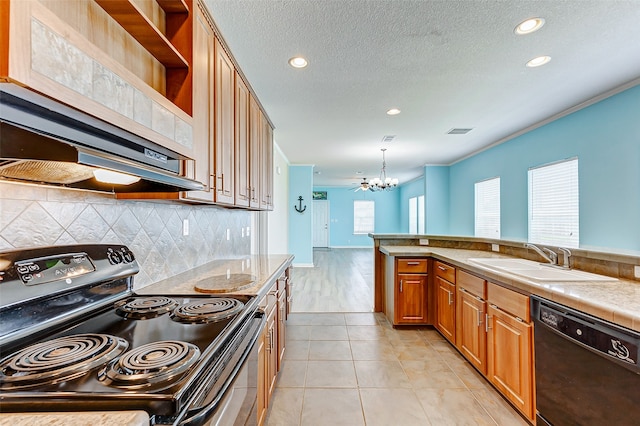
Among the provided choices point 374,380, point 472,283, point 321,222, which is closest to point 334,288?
point 374,380

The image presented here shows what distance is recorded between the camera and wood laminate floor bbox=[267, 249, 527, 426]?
1915mm

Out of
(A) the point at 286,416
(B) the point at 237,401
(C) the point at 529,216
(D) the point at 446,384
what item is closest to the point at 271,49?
(B) the point at 237,401

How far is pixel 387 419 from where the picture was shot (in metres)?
1.88

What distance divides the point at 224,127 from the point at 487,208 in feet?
17.3

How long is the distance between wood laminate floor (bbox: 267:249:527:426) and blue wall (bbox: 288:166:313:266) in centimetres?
350

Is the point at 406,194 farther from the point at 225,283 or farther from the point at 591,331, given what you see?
the point at 225,283

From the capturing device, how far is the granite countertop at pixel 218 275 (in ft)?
5.21

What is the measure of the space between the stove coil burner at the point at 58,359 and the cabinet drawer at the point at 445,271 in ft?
8.98

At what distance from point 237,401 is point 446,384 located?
1884 millimetres

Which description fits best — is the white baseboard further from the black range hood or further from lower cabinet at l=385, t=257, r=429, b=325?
the black range hood

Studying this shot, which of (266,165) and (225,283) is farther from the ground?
(266,165)

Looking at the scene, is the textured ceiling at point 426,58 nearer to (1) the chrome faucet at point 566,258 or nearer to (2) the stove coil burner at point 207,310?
(1) the chrome faucet at point 566,258

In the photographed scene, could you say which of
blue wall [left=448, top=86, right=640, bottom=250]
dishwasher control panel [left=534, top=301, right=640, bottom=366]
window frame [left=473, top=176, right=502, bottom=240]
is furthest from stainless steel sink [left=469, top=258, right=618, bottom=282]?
window frame [left=473, top=176, right=502, bottom=240]

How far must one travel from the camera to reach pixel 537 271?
2207 mm
